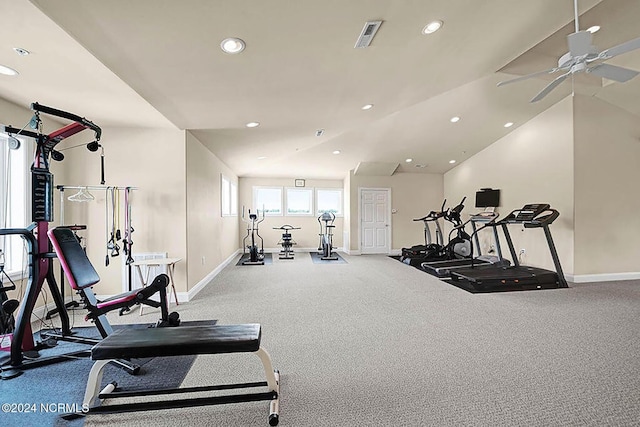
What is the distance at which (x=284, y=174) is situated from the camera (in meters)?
9.12

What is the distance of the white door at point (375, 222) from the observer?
8.96 m

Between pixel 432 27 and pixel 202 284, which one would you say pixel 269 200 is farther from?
pixel 432 27

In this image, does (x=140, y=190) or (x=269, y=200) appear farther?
(x=269, y=200)

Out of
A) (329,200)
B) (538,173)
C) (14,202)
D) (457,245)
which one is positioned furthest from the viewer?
(329,200)

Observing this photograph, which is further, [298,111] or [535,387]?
[298,111]

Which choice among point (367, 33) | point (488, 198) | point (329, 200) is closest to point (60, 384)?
point (367, 33)

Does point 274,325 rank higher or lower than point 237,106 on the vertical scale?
lower

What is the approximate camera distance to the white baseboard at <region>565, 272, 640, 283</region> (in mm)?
5176

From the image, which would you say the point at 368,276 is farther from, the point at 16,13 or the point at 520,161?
the point at 16,13

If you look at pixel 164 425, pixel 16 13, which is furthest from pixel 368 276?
pixel 16 13

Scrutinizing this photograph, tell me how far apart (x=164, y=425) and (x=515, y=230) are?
695cm

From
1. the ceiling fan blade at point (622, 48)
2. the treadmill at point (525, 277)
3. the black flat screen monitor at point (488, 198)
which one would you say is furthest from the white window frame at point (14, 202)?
the black flat screen monitor at point (488, 198)

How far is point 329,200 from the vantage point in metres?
Result: 9.88

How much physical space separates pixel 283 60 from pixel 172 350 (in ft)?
8.20
